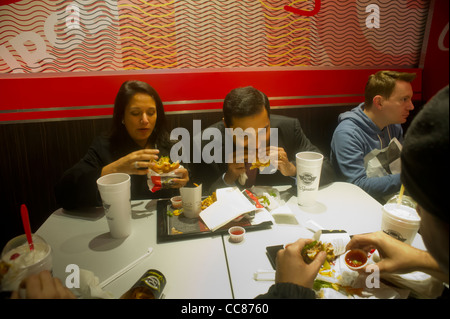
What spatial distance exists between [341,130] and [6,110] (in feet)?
10.1

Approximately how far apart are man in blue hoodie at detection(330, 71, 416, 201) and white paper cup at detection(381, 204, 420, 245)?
102 cm

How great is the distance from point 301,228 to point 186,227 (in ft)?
1.93

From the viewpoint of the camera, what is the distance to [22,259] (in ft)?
3.42

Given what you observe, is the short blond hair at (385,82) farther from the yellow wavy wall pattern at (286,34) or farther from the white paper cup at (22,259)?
the white paper cup at (22,259)

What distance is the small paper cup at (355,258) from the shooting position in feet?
3.77

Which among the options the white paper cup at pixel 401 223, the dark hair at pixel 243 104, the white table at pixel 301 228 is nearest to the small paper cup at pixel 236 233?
the white table at pixel 301 228

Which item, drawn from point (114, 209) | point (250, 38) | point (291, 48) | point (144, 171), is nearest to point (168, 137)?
point (144, 171)

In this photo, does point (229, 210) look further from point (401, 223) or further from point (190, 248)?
point (401, 223)

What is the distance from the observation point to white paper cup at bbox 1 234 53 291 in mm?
931

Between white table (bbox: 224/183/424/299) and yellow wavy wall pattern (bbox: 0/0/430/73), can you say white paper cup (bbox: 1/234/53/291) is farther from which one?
yellow wavy wall pattern (bbox: 0/0/430/73)

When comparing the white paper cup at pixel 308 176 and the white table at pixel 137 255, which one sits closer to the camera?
the white table at pixel 137 255

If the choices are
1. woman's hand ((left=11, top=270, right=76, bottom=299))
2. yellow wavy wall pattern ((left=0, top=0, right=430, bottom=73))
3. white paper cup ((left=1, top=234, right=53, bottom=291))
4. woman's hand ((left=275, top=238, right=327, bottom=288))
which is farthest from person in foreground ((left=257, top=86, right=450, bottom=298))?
yellow wavy wall pattern ((left=0, top=0, right=430, bottom=73))

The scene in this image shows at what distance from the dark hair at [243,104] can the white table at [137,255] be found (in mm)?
934

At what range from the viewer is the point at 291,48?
331 centimetres
